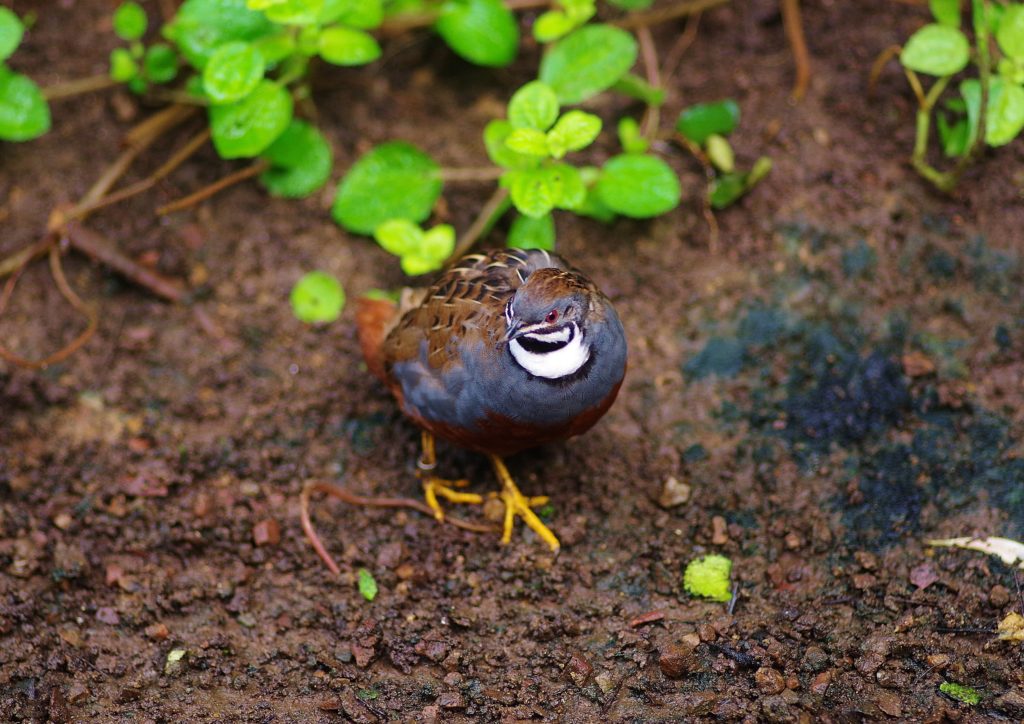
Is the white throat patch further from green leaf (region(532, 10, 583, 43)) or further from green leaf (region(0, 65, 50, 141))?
green leaf (region(0, 65, 50, 141))

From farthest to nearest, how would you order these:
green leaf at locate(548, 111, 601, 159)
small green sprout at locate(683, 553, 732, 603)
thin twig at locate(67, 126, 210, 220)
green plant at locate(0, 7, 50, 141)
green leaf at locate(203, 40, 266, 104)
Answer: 1. thin twig at locate(67, 126, 210, 220)
2. green plant at locate(0, 7, 50, 141)
3. green leaf at locate(203, 40, 266, 104)
4. green leaf at locate(548, 111, 601, 159)
5. small green sprout at locate(683, 553, 732, 603)

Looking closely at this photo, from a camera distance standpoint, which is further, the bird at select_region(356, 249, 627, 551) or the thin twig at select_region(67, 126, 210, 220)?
the thin twig at select_region(67, 126, 210, 220)

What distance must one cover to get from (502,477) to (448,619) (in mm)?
721

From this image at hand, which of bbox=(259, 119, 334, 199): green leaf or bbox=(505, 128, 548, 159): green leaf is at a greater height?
bbox=(505, 128, 548, 159): green leaf

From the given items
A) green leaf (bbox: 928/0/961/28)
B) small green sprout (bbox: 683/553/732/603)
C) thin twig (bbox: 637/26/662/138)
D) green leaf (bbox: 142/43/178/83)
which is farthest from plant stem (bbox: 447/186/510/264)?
green leaf (bbox: 928/0/961/28)

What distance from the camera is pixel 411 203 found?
500 cm

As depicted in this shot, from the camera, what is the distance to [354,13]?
4695 mm

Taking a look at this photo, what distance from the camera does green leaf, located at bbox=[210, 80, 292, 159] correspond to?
4.69 metres

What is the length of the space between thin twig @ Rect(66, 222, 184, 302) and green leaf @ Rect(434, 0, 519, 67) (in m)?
1.90

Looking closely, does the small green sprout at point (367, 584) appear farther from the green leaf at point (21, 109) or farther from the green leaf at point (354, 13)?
the green leaf at point (21, 109)

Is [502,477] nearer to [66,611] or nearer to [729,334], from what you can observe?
[729,334]

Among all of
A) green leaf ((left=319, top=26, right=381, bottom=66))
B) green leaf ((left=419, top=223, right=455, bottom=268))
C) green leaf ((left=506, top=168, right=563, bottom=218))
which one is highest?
green leaf ((left=319, top=26, right=381, bottom=66))

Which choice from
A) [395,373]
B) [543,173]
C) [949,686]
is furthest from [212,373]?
[949,686]

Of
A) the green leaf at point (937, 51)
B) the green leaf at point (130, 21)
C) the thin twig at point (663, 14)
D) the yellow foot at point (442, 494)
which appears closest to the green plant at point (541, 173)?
the thin twig at point (663, 14)
